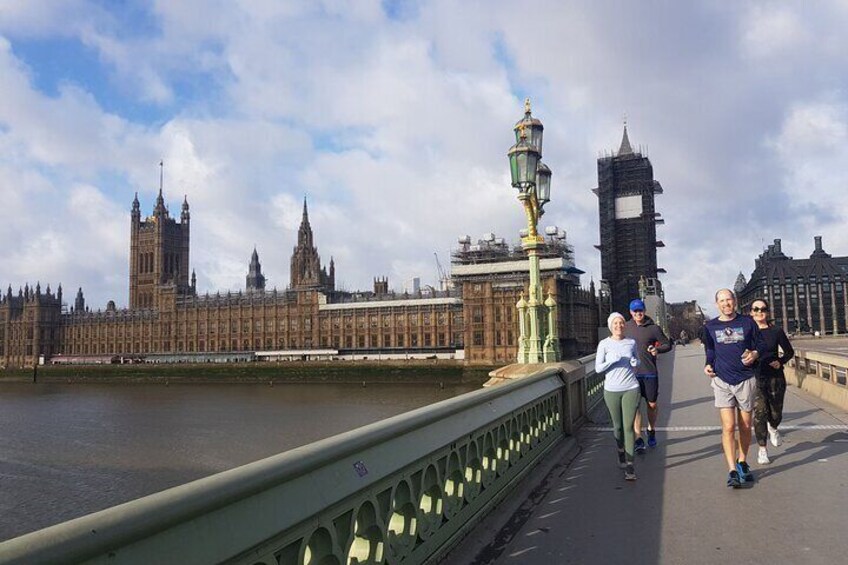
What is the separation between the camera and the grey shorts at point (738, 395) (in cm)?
679

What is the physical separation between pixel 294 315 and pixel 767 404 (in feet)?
379

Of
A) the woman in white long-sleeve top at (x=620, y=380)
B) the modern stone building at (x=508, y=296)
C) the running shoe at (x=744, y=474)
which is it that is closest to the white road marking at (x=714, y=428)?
the woman in white long-sleeve top at (x=620, y=380)

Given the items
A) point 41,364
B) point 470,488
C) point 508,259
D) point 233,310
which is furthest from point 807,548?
point 41,364

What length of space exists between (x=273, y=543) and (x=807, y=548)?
428 centimetres

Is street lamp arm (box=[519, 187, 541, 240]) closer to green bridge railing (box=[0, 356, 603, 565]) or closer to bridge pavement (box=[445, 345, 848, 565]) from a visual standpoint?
bridge pavement (box=[445, 345, 848, 565])

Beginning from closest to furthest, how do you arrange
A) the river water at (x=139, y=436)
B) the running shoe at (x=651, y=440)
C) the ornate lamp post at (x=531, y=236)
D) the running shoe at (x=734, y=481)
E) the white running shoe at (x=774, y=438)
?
1. the running shoe at (x=734, y=481)
2. the white running shoe at (x=774, y=438)
3. the running shoe at (x=651, y=440)
4. the ornate lamp post at (x=531, y=236)
5. the river water at (x=139, y=436)

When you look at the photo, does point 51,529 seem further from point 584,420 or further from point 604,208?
point 604,208

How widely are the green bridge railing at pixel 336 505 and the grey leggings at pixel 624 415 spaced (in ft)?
4.39

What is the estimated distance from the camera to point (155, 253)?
15925cm

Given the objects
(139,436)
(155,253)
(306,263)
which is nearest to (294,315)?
(306,263)

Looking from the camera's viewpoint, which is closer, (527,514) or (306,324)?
(527,514)

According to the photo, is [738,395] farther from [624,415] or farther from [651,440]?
[651,440]

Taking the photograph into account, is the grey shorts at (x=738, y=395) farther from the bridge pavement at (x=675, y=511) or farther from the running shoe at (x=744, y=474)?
the bridge pavement at (x=675, y=511)

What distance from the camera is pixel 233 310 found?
5007 inches
